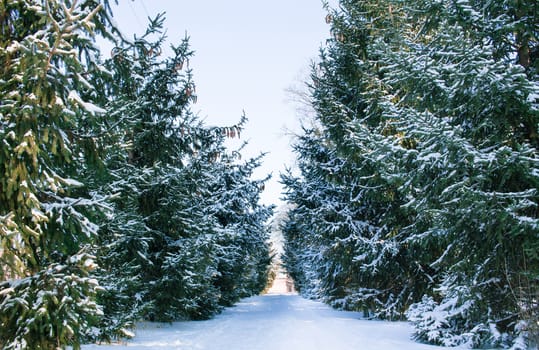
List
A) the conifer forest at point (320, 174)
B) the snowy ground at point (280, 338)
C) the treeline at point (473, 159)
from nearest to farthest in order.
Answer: the conifer forest at point (320, 174) → the treeline at point (473, 159) → the snowy ground at point (280, 338)

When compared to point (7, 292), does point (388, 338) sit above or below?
below

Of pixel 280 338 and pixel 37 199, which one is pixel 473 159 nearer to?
pixel 280 338

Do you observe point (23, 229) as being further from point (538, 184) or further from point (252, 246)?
point (252, 246)

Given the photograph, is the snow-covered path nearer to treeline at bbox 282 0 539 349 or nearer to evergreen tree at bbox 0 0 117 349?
treeline at bbox 282 0 539 349

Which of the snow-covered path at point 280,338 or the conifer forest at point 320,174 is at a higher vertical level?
the conifer forest at point 320,174

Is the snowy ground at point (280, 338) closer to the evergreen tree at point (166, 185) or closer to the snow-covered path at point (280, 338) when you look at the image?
the snow-covered path at point (280, 338)

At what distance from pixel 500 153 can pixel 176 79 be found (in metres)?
9.09

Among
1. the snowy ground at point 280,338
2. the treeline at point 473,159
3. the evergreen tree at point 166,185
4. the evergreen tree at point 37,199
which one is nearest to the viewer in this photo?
the evergreen tree at point 37,199

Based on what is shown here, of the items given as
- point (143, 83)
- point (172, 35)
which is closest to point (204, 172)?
point (143, 83)

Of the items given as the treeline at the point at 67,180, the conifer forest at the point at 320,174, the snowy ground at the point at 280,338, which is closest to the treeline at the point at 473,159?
the conifer forest at the point at 320,174

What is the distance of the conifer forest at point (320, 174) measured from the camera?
13.9 ft

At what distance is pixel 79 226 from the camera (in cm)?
463

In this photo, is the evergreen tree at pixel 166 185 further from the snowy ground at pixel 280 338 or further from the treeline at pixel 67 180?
the snowy ground at pixel 280 338

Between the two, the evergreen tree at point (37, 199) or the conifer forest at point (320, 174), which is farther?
the conifer forest at point (320, 174)
